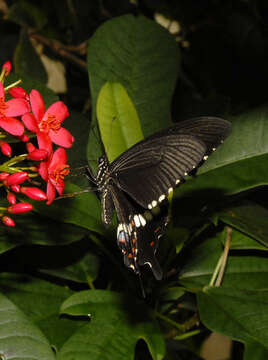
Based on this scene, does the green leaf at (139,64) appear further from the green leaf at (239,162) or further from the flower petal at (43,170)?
the flower petal at (43,170)

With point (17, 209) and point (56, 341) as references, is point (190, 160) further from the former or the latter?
point (56, 341)

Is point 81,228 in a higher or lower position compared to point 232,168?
lower

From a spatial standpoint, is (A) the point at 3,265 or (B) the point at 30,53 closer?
(A) the point at 3,265

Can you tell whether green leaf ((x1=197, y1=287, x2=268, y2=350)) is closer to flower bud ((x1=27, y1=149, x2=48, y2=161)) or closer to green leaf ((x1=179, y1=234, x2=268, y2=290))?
green leaf ((x1=179, y1=234, x2=268, y2=290))

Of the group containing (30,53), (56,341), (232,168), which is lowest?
(56,341)

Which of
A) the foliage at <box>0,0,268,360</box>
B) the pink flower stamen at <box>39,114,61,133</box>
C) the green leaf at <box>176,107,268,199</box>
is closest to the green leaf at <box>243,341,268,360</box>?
the foliage at <box>0,0,268,360</box>

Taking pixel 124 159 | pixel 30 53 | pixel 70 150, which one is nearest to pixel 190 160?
pixel 124 159

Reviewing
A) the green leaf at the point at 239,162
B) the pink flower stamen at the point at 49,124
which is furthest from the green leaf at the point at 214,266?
the pink flower stamen at the point at 49,124

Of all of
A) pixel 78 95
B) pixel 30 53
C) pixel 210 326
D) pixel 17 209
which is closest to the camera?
pixel 17 209
